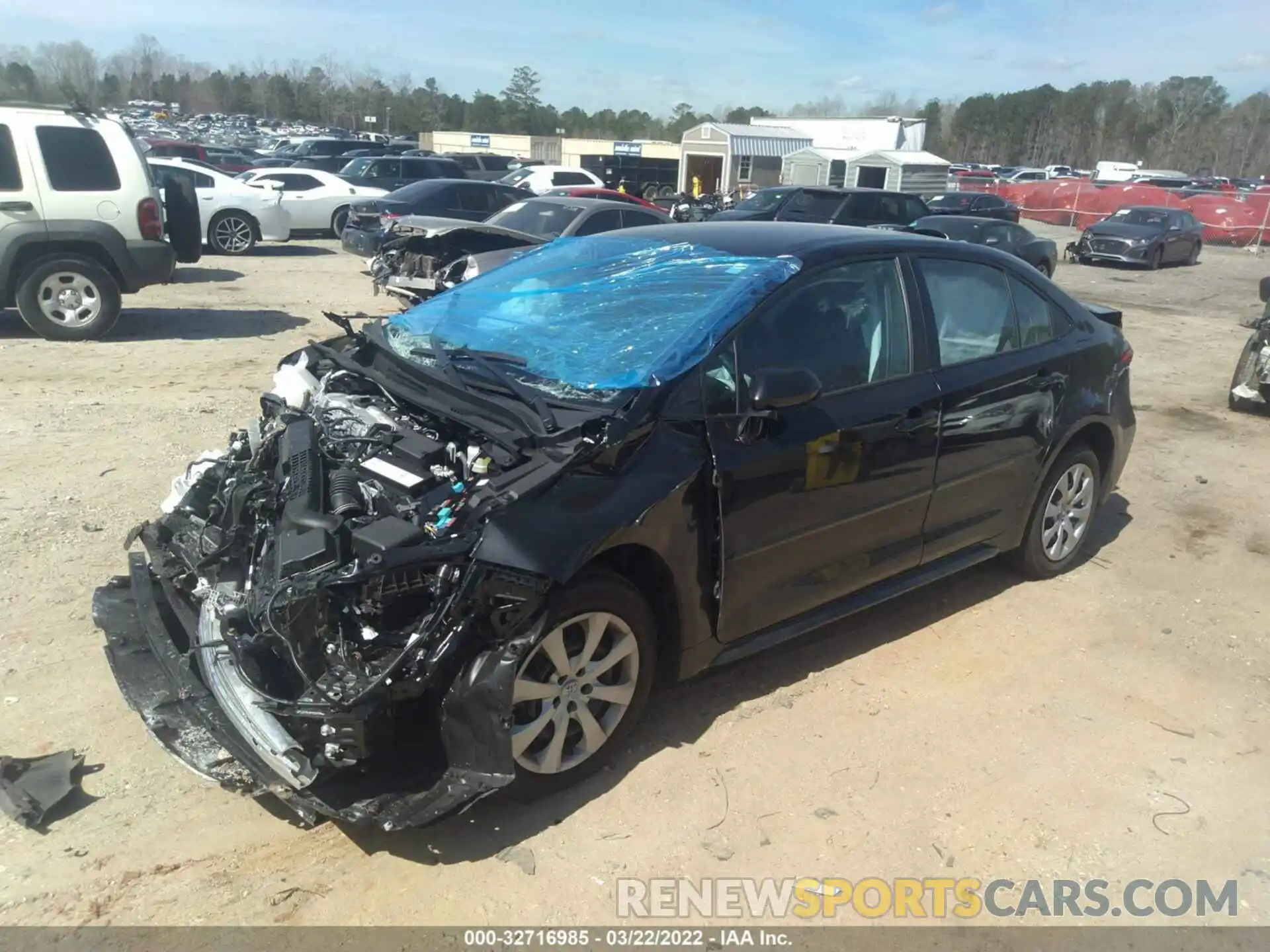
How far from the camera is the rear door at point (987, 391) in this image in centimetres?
420

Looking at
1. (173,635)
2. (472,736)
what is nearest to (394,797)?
(472,736)

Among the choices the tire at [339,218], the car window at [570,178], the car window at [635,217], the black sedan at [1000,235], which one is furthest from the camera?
the car window at [570,178]

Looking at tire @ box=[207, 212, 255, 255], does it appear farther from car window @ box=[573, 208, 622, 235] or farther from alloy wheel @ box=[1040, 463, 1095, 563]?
alloy wheel @ box=[1040, 463, 1095, 563]

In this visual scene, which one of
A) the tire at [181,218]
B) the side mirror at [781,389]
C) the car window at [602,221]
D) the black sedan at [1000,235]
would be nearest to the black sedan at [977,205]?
the black sedan at [1000,235]

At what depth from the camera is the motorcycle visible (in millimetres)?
8602

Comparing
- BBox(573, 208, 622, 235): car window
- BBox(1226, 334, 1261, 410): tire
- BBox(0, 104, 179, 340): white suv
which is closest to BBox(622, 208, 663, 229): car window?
BBox(573, 208, 622, 235): car window

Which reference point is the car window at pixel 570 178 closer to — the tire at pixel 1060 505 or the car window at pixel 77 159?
the car window at pixel 77 159

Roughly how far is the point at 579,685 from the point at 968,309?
2593mm

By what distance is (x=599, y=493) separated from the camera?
3.05m

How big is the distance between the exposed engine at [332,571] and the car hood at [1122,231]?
22866 millimetres

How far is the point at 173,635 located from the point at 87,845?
76cm

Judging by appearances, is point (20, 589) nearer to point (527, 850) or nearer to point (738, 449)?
Answer: point (527, 850)

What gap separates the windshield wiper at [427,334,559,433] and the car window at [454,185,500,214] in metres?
12.7

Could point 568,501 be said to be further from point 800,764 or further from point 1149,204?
point 1149,204
